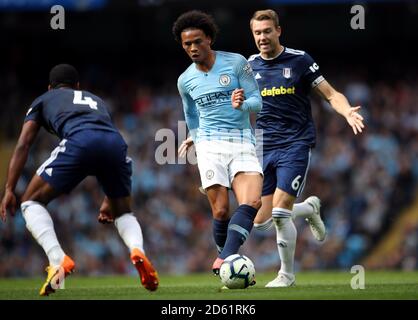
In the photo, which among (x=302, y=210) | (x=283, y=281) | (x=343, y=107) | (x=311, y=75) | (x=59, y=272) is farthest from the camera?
(x=302, y=210)

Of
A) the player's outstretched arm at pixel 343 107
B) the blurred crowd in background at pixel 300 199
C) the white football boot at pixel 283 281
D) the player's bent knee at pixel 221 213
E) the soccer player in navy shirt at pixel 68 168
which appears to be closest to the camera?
the soccer player in navy shirt at pixel 68 168

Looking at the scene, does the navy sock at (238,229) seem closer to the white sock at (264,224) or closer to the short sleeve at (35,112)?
the white sock at (264,224)

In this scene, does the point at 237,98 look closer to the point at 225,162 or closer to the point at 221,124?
the point at 221,124

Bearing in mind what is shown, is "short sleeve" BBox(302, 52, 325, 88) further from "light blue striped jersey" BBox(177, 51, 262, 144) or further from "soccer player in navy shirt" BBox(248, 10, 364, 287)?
"light blue striped jersey" BBox(177, 51, 262, 144)

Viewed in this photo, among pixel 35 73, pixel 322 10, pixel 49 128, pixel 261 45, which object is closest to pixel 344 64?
pixel 322 10

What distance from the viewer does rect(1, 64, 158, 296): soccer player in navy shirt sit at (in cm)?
842

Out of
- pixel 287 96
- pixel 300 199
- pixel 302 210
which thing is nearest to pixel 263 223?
pixel 302 210

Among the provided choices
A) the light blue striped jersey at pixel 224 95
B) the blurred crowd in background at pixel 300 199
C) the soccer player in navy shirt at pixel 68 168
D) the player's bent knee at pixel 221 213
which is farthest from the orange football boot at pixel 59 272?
the blurred crowd in background at pixel 300 199

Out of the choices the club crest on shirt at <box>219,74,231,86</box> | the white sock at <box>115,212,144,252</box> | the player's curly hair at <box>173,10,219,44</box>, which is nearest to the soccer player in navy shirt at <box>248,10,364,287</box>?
the player's curly hair at <box>173,10,219,44</box>

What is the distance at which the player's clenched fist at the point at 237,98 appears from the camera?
29.3 feet

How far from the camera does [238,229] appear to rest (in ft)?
29.6

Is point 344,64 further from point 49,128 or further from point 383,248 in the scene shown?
point 49,128

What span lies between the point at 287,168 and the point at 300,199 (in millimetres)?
10292

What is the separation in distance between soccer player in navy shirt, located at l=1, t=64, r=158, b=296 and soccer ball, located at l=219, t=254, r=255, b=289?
0.70 meters
